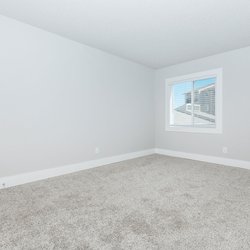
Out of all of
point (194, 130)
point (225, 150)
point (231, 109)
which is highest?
point (231, 109)

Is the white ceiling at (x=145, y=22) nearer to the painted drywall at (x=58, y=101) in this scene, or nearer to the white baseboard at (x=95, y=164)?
the painted drywall at (x=58, y=101)

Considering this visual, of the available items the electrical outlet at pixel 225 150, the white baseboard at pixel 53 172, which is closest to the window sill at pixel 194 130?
the electrical outlet at pixel 225 150

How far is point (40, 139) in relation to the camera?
306 cm

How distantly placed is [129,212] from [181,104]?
3.56m

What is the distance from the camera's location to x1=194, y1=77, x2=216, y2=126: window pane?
4293 mm

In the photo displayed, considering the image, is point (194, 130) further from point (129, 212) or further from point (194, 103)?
point (129, 212)

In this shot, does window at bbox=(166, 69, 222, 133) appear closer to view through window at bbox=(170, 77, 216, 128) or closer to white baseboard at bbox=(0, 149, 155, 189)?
view through window at bbox=(170, 77, 216, 128)

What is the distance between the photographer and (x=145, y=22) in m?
2.81

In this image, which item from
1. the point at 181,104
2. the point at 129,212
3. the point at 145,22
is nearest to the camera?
A: the point at 129,212

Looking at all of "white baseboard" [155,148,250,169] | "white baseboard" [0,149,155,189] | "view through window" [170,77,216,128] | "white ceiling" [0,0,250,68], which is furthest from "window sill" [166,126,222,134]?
"white ceiling" [0,0,250,68]

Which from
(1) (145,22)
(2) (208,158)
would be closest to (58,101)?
(1) (145,22)

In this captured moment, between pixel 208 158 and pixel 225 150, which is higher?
pixel 225 150

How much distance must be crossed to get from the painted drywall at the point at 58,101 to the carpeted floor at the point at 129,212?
54cm

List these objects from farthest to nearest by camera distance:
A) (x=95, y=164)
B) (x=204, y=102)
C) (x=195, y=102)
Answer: (x=195, y=102), (x=204, y=102), (x=95, y=164)
